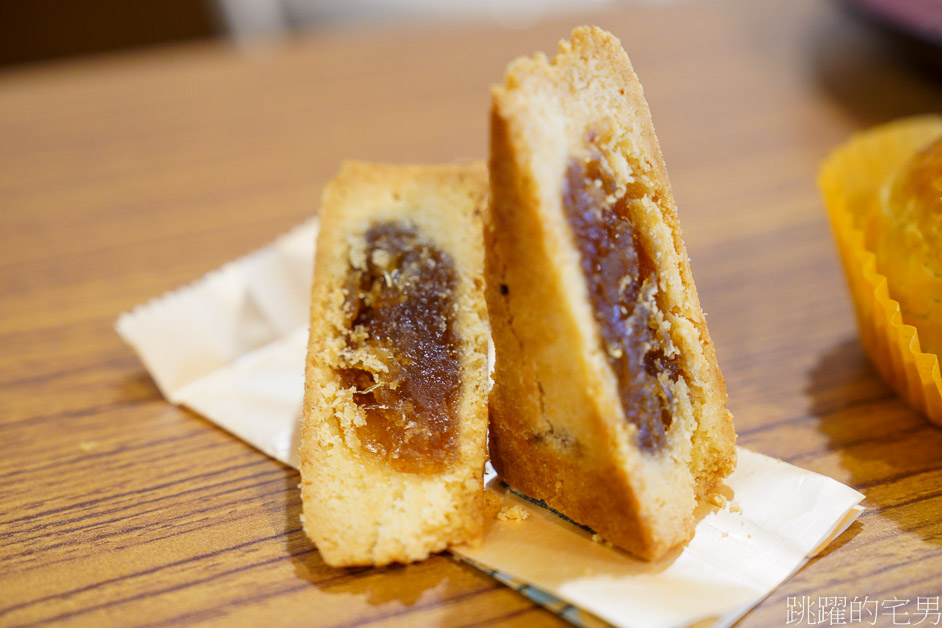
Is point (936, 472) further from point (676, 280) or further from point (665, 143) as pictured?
point (665, 143)

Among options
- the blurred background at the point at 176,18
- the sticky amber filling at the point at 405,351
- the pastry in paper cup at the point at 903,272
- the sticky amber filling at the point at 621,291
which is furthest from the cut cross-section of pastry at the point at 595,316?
the blurred background at the point at 176,18

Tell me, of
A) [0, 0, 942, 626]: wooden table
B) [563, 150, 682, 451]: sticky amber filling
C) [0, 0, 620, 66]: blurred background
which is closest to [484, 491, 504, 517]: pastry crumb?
[0, 0, 942, 626]: wooden table

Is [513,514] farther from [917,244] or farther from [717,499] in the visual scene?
[917,244]

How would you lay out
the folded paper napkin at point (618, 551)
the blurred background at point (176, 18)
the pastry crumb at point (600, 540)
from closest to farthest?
1. the folded paper napkin at point (618, 551)
2. the pastry crumb at point (600, 540)
3. the blurred background at point (176, 18)

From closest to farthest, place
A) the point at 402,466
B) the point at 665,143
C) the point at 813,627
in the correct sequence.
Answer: the point at 813,627
the point at 402,466
the point at 665,143

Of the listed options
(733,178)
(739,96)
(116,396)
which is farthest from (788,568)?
(739,96)

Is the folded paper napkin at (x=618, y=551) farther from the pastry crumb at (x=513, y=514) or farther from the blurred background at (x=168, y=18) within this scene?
the blurred background at (x=168, y=18)
